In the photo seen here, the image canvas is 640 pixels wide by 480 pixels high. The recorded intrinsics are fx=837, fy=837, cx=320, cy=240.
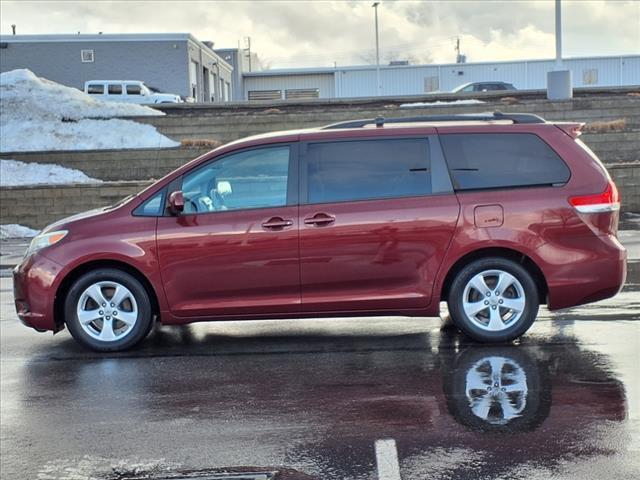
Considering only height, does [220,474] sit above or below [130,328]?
below

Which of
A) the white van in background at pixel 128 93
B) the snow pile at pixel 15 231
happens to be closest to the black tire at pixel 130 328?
the snow pile at pixel 15 231

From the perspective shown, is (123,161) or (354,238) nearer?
(354,238)

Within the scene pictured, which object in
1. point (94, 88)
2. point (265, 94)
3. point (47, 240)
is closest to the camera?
point (47, 240)

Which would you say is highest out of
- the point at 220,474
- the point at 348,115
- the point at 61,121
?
the point at 61,121

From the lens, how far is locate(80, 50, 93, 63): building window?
158 feet

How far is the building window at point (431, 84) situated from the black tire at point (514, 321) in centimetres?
4982

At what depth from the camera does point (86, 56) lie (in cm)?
4816

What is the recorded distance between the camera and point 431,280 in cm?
697

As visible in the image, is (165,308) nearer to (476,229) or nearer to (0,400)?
(0,400)

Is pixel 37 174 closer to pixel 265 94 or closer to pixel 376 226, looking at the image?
pixel 376 226

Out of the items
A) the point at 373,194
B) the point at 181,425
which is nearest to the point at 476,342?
the point at 373,194

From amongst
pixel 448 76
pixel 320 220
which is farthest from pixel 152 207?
pixel 448 76

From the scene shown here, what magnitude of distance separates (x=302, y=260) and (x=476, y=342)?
164 centimetres

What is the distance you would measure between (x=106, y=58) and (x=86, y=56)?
1.15 meters
